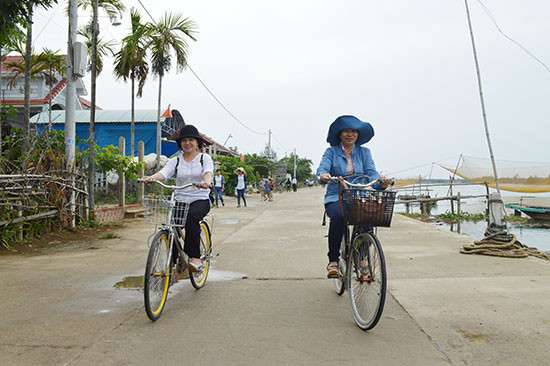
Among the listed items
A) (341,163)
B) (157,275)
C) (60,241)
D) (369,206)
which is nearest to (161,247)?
(157,275)

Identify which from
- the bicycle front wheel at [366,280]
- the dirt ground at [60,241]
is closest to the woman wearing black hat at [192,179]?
the bicycle front wheel at [366,280]

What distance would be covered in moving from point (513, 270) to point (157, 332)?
4.54 metres

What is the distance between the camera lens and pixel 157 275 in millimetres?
3680

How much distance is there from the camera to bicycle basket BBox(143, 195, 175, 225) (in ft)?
12.3

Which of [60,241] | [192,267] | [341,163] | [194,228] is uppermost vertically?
[341,163]

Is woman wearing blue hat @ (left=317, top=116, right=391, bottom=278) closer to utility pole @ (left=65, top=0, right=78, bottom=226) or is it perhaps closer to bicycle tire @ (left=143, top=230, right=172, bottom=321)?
bicycle tire @ (left=143, top=230, right=172, bottom=321)

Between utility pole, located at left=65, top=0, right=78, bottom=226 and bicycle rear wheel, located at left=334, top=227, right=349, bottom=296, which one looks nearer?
bicycle rear wheel, located at left=334, top=227, right=349, bottom=296

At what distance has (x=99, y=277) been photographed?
5.27 meters

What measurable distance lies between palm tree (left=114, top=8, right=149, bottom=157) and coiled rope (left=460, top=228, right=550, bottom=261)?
14.0 meters

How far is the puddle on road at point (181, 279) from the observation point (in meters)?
4.84

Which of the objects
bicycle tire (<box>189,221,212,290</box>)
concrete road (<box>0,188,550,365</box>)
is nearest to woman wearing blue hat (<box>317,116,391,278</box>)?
concrete road (<box>0,188,550,365</box>)

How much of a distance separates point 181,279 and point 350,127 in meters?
2.77

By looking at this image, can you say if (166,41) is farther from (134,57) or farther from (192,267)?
(192,267)

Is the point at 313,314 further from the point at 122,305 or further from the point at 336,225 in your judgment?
the point at 122,305
